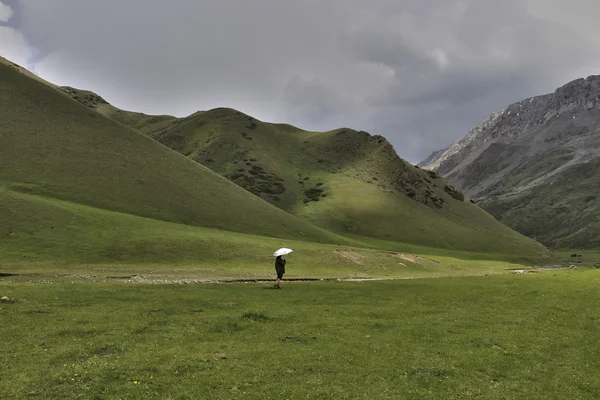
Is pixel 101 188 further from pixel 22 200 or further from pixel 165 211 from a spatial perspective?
pixel 22 200

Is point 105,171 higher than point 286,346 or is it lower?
higher

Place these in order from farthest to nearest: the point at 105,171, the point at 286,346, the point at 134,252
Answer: the point at 105,171 → the point at 134,252 → the point at 286,346

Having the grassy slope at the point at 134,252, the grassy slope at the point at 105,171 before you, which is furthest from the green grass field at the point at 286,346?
the grassy slope at the point at 105,171

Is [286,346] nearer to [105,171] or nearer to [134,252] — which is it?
[134,252]

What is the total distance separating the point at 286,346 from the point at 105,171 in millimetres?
97197

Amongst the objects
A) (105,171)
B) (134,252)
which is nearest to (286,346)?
(134,252)

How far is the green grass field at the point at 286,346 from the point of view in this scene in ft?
52.7

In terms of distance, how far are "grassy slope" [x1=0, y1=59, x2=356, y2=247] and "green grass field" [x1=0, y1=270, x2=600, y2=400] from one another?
63.6m

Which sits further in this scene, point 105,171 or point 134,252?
point 105,171

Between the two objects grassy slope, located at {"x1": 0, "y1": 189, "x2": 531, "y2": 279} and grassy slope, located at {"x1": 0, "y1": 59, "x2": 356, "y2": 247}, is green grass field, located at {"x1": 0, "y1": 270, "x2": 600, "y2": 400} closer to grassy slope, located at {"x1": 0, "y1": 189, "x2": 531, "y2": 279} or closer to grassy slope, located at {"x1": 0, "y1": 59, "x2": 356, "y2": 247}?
grassy slope, located at {"x1": 0, "y1": 189, "x2": 531, "y2": 279}

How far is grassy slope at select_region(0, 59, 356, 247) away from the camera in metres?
92.3

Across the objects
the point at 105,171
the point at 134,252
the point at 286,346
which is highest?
the point at 105,171

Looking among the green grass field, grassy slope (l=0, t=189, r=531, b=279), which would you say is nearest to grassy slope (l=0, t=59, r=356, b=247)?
grassy slope (l=0, t=189, r=531, b=279)

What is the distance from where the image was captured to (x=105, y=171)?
104m
